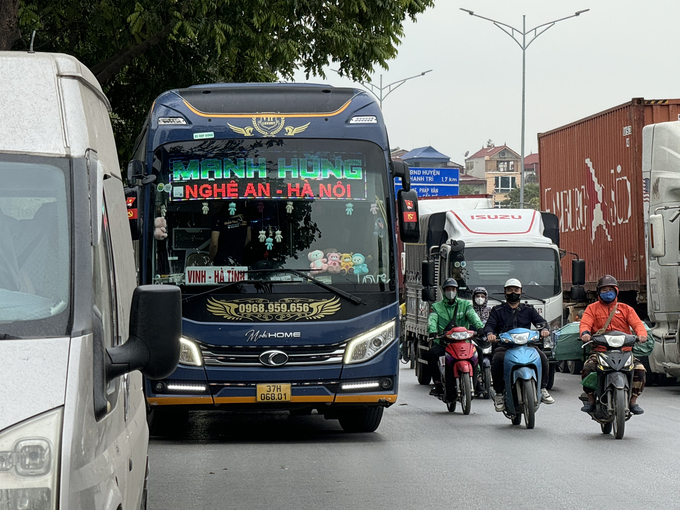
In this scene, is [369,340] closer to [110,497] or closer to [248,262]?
[248,262]

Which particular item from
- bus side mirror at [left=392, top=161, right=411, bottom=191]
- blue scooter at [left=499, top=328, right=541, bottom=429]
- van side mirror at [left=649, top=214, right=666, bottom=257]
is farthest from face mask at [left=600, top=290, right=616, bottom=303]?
van side mirror at [left=649, top=214, right=666, bottom=257]

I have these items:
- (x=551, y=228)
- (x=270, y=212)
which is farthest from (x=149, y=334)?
(x=551, y=228)

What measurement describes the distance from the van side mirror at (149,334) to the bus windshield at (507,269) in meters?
16.0

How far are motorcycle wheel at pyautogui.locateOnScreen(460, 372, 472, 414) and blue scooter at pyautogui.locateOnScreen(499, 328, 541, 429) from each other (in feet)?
5.31

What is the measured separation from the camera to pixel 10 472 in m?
3.16

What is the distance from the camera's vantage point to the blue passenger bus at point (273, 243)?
1134 centimetres

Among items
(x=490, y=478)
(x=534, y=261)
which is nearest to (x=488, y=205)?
(x=534, y=261)

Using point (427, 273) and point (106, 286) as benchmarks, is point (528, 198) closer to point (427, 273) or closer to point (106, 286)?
point (427, 273)

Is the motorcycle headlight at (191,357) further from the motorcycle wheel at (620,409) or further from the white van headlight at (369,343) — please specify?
the motorcycle wheel at (620,409)

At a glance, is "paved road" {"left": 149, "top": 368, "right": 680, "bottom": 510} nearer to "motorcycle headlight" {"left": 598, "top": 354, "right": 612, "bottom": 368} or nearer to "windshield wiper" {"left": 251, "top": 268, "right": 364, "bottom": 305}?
"motorcycle headlight" {"left": 598, "top": 354, "right": 612, "bottom": 368}

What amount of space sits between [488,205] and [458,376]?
12.2 m

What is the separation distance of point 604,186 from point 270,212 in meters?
12.7

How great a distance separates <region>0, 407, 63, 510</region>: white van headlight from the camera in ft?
10.3

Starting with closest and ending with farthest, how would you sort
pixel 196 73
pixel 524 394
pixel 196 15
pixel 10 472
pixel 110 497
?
pixel 10 472 → pixel 110 497 → pixel 524 394 → pixel 196 15 → pixel 196 73
